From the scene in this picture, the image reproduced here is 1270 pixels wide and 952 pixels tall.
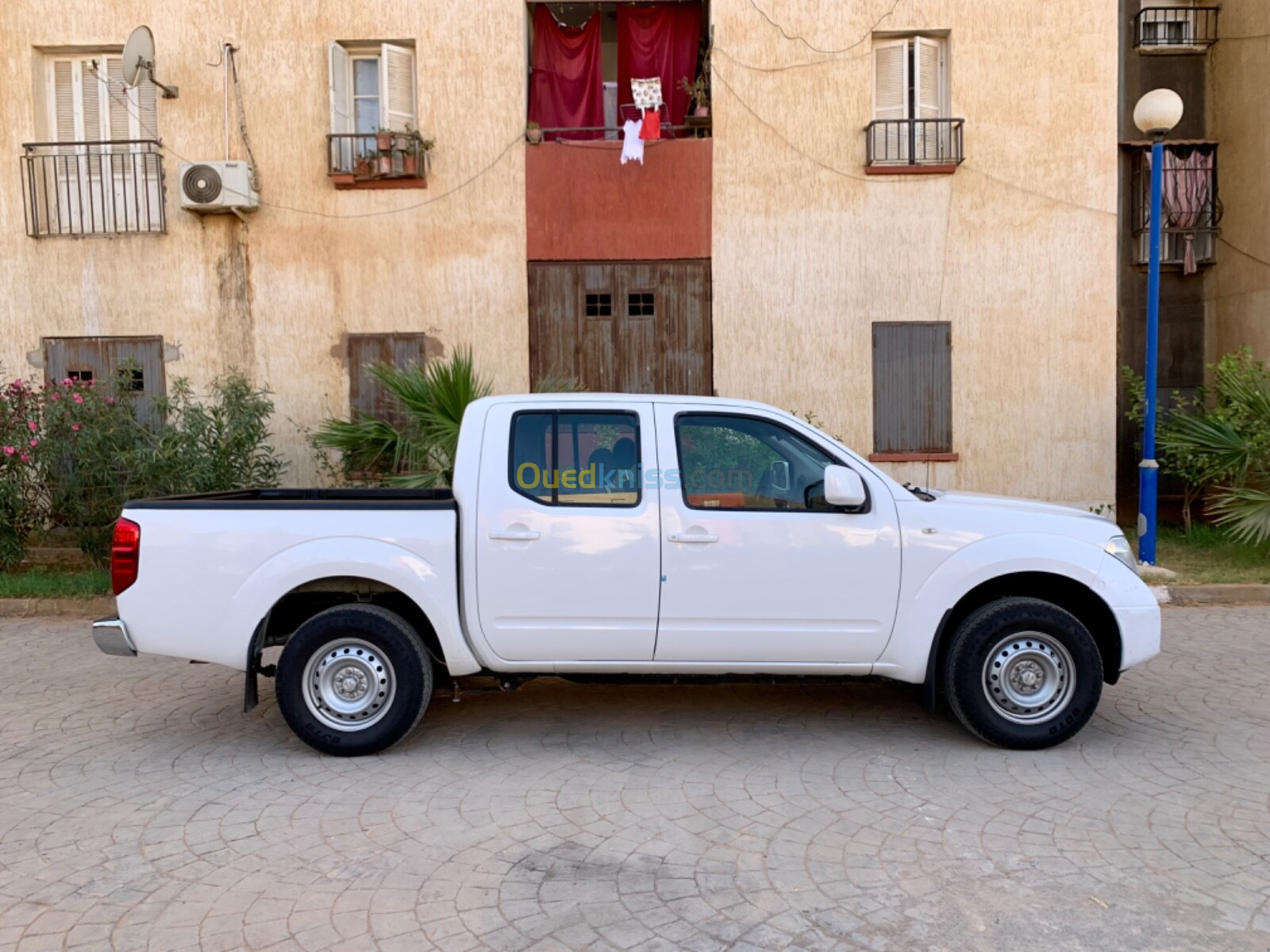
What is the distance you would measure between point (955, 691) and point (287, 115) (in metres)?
10.4

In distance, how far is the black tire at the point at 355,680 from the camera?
5176 millimetres

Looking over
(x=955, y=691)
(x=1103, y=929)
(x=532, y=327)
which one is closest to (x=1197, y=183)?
(x=532, y=327)

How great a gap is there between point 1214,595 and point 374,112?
10.8 meters

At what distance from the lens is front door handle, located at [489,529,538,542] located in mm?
5160

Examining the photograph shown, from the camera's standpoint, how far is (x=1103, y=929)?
3.41 meters

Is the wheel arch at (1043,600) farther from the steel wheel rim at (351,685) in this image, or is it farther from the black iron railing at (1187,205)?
the black iron railing at (1187,205)

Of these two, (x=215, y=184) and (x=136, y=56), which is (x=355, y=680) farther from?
(x=136, y=56)

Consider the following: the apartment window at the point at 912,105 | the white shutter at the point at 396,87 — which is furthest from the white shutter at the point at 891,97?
the white shutter at the point at 396,87

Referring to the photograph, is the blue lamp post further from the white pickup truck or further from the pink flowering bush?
the pink flowering bush

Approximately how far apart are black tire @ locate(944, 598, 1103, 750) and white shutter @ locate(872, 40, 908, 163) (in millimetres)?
8023

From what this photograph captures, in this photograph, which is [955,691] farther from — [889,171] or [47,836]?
[889,171]

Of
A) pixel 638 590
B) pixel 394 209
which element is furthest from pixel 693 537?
pixel 394 209

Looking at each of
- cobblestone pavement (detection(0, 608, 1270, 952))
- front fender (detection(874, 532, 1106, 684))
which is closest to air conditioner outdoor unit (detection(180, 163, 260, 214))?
cobblestone pavement (detection(0, 608, 1270, 952))

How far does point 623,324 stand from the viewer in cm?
1195
